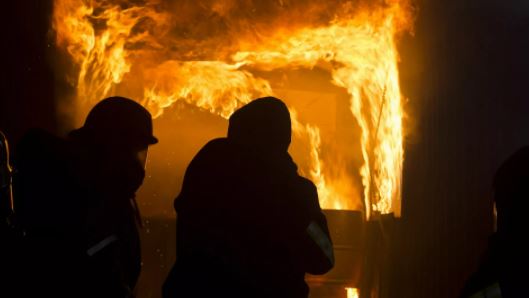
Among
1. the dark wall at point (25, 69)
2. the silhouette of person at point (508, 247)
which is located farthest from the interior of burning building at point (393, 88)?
the silhouette of person at point (508, 247)

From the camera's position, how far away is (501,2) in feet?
23.6

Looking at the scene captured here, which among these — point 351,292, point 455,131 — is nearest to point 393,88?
point 455,131

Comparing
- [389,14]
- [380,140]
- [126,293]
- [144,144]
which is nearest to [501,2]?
[389,14]

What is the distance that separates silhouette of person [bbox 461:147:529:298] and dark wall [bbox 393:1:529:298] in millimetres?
3994

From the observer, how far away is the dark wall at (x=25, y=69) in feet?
16.9

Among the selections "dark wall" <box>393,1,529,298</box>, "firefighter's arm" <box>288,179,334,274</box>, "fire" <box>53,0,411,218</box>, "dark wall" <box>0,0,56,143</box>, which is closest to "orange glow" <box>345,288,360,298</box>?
"dark wall" <box>393,1,529,298</box>

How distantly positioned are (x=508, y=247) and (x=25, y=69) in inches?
180

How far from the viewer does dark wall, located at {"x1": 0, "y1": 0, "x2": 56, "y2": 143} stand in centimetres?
515

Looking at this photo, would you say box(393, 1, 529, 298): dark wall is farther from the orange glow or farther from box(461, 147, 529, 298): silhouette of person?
box(461, 147, 529, 298): silhouette of person

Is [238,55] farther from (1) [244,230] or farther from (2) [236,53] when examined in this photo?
(1) [244,230]

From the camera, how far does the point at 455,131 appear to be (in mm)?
6902

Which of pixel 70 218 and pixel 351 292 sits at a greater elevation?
pixel 70 218

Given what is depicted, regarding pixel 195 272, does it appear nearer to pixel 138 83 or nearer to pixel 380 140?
pixel 380 140

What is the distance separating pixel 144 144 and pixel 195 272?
0.78 m
